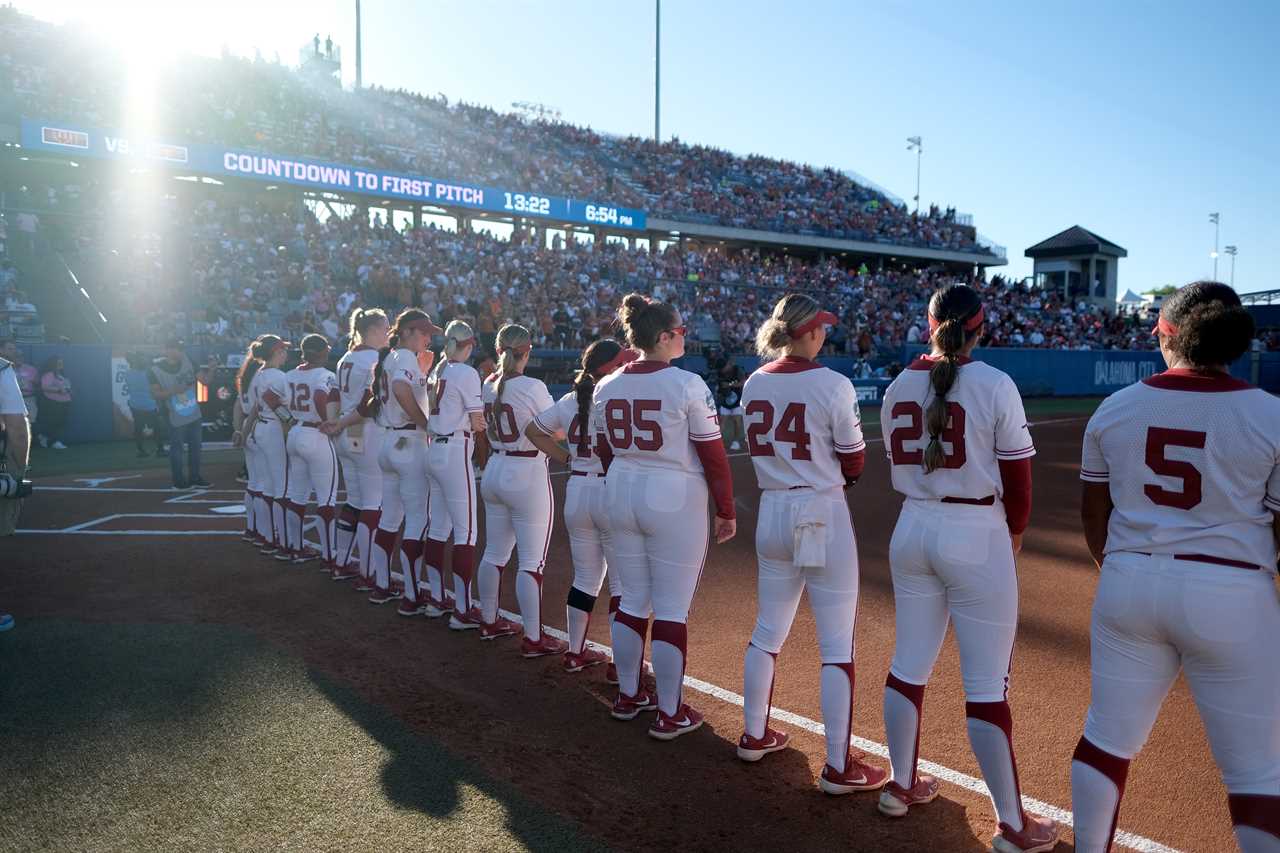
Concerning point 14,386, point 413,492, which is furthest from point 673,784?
point 14,386

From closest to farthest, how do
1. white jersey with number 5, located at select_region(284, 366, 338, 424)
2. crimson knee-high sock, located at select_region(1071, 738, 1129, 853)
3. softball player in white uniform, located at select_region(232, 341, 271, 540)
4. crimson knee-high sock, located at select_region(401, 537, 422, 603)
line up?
crimson knee-high sock, located at select_region(1071, 738, 1129, 853)
crimson knee-high sock, located at select_region(401, 537, 422, 603)
white jersey with number 5, located at select_region(284, 366, 338, 424)
softball player in white uniform, located at select_region(232, 341, 271, 540)

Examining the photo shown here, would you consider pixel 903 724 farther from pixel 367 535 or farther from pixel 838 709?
pixel 367 535

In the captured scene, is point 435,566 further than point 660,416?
Yes

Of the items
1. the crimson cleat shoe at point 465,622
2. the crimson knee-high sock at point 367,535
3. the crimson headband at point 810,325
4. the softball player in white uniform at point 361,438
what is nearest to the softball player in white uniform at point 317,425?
the softball player in white uniform at point 361,438

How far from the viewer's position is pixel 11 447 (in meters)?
5.64

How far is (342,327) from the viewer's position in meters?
21.0

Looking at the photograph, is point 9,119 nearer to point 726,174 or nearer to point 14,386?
point 14,386

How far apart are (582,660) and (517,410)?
1678 mm

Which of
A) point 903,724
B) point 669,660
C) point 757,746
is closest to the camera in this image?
point 903,724

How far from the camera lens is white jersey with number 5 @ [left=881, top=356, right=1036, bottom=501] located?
3498mm

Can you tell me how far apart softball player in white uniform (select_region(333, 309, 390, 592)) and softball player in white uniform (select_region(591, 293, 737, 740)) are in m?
3.05

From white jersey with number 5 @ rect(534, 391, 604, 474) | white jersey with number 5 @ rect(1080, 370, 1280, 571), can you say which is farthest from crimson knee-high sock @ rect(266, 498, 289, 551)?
white jersey with number 5 @ rect(1080, 370, 1280, 571)

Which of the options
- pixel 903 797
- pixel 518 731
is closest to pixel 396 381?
pixel 518 731

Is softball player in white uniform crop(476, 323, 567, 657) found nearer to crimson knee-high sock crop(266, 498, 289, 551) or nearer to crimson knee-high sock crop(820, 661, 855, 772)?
crimson knee-high sock crop(820, 661, 855, 772)
